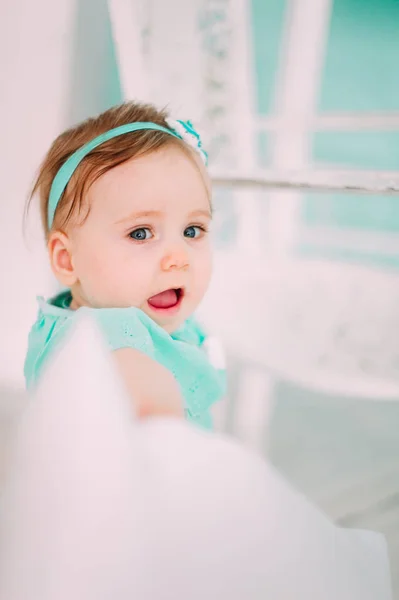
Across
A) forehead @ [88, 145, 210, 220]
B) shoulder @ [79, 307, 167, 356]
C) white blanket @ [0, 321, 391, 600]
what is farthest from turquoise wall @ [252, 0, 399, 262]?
white blanket @ [0, 321, 391, 600]

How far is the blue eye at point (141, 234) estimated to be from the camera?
0.69m

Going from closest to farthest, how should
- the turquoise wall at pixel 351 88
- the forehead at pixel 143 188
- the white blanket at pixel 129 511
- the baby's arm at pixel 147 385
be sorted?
the white blanket at pixel 129 511
the baby's arm at pixel 147 385
the forehead at pixel 143 188
the turquoise wall at pixel 351 88

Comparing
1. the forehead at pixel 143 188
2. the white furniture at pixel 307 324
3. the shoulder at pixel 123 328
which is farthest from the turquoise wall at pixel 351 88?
the shoulder at pixel 123 328

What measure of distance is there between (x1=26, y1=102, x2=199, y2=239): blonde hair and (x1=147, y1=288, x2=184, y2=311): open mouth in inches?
5.6

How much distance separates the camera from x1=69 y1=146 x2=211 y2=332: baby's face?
2.23 ft

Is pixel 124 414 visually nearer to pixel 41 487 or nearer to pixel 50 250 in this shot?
pixel 41 487

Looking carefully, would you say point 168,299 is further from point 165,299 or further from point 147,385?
point 147,385

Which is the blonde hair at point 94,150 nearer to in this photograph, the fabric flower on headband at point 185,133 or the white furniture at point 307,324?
the fabric flower on headband at point 185,133

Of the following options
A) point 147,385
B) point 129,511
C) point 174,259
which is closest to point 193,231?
point 174,259

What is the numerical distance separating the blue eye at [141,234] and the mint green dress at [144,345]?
3.4 inches

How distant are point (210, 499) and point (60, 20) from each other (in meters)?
0.84

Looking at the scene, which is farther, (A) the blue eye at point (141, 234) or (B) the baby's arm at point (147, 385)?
(A) the blue eye at point (141, 234)

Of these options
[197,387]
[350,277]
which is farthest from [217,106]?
[197,387]

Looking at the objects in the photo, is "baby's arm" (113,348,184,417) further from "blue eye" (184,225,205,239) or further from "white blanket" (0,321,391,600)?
"blue eye" (184,225,205,239)
